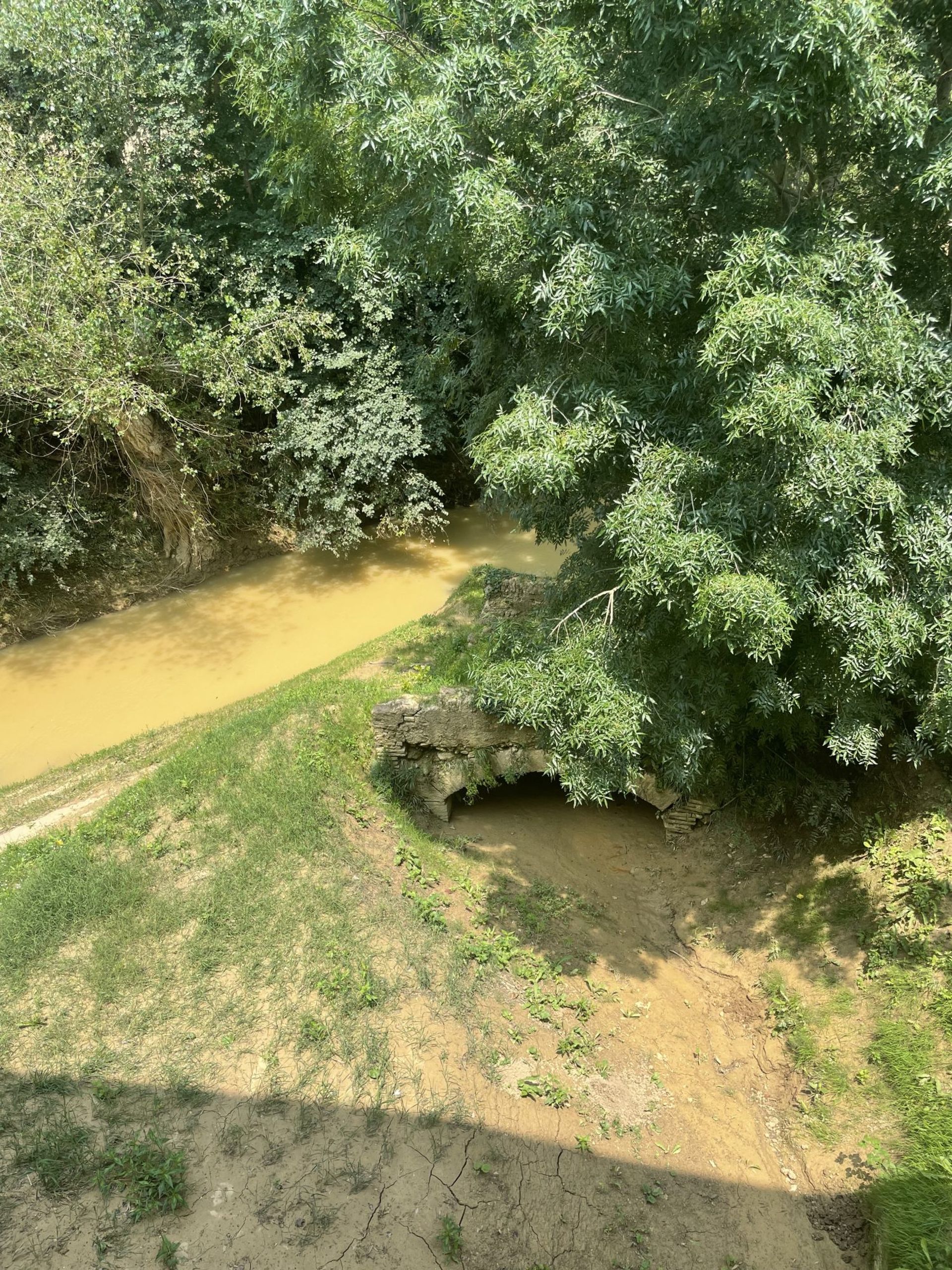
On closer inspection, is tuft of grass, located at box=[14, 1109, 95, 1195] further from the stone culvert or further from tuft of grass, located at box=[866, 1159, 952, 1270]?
tuft of grass, located at box=[866, 1159, 952, 1270]

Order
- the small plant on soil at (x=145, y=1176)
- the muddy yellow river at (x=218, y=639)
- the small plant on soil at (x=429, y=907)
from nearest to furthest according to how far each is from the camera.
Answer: the small plant on soil at (x=145, y=1176) < the small plant on soil at (x=429, y=907) < the muddy yellow river at (x=218, y=639)

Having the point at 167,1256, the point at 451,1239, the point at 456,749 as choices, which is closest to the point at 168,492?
the point at 456,749

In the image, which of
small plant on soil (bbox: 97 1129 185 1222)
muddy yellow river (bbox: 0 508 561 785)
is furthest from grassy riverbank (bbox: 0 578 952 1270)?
muddy yellow river (bbox: 0 508 561 785)

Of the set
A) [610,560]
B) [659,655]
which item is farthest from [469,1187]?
[610,560]

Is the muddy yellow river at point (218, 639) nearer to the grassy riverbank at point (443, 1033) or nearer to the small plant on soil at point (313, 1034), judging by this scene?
the grassy riverbank at point (443, 1033)

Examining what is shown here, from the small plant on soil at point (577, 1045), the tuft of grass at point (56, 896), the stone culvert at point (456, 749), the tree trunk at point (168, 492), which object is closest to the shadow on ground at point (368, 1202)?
the small plant on soil at point (577, 1045)
